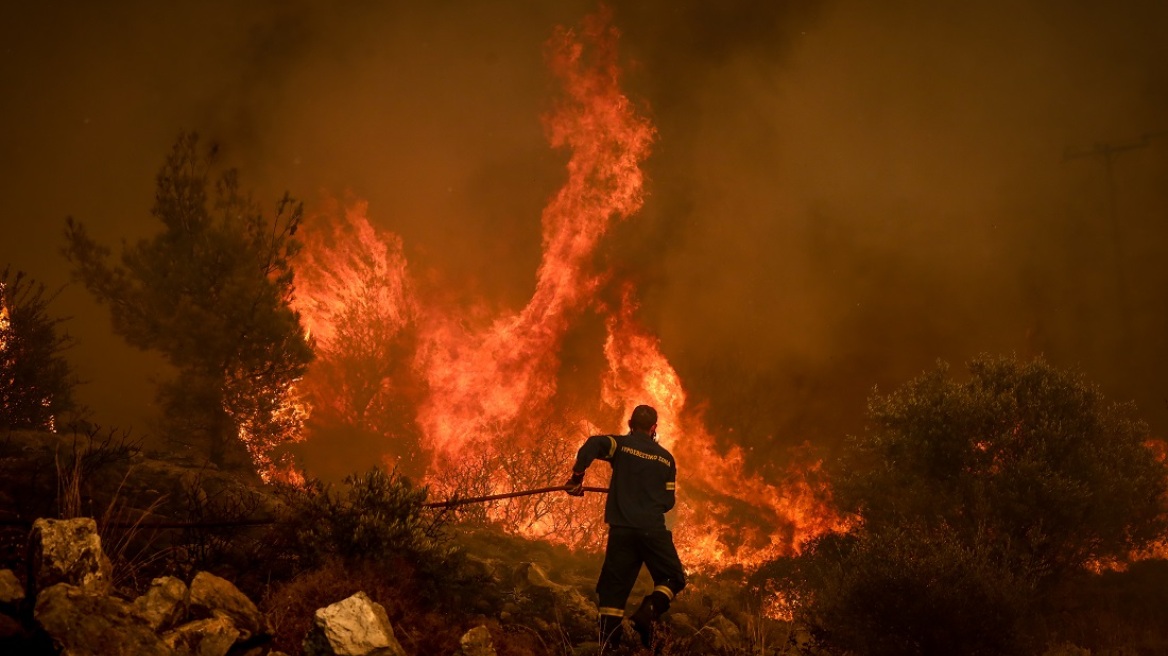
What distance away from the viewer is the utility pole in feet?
114

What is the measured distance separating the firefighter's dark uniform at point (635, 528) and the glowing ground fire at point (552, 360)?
41.7 feet

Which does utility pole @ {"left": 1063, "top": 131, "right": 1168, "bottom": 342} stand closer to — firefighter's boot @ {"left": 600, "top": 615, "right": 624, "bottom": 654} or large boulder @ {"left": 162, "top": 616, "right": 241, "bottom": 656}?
firefighter's boot @ {"left": 600, "top": 615, "right": 624, "bottom": 654}

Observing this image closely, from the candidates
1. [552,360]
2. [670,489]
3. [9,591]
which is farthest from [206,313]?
[552,360]

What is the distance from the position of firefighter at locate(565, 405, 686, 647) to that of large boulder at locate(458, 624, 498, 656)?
4.72 ft

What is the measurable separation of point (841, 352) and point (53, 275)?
3406 cm

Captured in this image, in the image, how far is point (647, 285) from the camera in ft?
122

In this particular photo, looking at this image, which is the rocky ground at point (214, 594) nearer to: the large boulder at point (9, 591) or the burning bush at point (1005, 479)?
the large boulder at point (9, 591)

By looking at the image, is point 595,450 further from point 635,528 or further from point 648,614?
point 648,614

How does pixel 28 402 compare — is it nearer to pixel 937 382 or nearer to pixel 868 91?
pixel 937 382

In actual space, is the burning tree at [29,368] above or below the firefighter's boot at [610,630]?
above

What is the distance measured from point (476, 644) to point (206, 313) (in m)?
14.4

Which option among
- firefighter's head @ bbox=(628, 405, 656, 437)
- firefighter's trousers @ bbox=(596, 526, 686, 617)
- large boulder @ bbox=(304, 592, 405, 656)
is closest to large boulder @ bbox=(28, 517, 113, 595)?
large boulder @ bbox=(304, 592, 405, 656)

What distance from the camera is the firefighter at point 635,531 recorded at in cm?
774

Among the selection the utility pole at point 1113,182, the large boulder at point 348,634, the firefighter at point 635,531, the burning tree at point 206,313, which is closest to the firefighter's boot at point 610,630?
the firefighter at point 635,531
